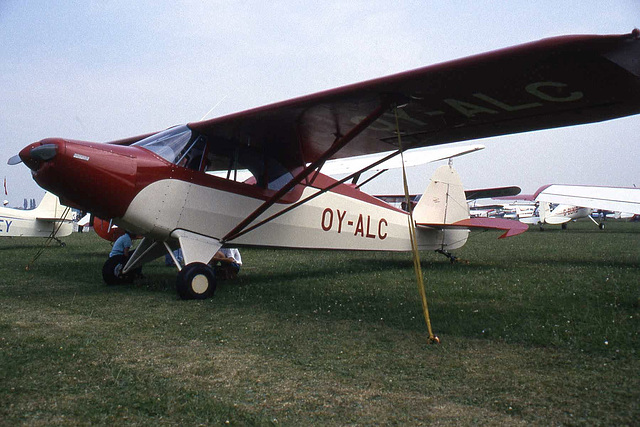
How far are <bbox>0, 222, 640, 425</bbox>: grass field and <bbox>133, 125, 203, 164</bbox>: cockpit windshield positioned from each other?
172cm

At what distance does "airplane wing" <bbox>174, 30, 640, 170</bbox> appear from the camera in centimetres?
324

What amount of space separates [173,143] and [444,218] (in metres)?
5.53

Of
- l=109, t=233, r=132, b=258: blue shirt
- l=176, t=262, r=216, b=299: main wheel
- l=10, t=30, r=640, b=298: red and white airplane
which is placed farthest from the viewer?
l=109, t=233, r=132, b=258: blue shirt

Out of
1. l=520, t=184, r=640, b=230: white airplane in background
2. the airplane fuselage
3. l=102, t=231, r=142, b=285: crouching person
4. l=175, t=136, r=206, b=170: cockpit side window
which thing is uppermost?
l=175, t=136, r=206, b=170: cockpit side window

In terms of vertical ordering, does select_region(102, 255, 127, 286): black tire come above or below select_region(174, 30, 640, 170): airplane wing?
below

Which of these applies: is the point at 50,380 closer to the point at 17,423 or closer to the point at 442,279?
the point at 17,423

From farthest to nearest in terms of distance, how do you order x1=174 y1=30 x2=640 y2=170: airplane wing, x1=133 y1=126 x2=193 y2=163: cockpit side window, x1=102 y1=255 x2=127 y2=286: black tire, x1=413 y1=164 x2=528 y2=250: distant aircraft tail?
x1=413 y1=164 x2=528 y2=250: distant aircraft tail → x1=102 y1=255 x2=127 y2=286: black tire → x1=133 y1=126 x2=193 y2=163: cockpit side window → x1=174 y1=30 x2=640 y2=170: airplane wing

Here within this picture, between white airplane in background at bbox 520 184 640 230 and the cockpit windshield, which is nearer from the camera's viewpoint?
the cockpit windshield

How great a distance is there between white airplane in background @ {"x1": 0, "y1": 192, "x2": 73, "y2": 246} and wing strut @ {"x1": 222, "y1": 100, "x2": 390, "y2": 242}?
442 inches

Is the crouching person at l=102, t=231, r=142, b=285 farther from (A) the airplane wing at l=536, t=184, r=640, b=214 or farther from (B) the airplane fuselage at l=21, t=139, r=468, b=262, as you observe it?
(A) the airplane wing at l=536, t=184, r=640, b=214

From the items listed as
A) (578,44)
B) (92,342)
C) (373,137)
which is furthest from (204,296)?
(578,44)

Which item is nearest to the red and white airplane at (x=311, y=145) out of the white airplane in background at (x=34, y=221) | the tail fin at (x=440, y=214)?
the tail fin at (x=440, y=214)

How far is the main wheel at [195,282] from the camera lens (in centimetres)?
518

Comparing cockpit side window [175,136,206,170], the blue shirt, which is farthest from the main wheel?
the blue shirt
